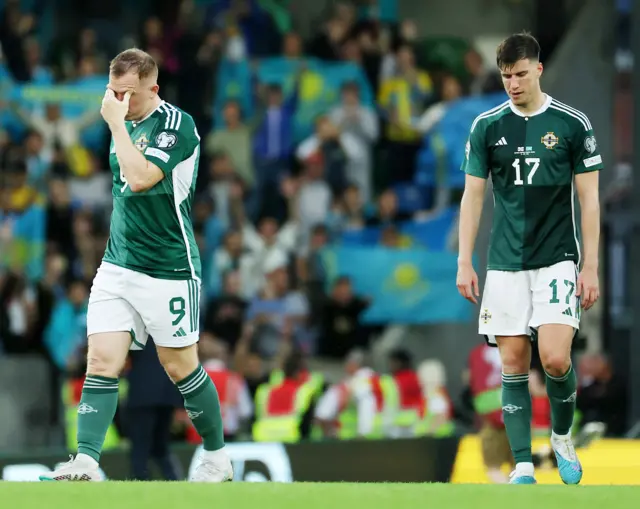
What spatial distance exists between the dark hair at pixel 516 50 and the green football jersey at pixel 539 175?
308mm

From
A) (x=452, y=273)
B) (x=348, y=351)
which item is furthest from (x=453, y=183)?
(x=348, y=351)

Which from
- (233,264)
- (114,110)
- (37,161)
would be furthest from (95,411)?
(37,161)

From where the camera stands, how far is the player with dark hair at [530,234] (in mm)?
8047

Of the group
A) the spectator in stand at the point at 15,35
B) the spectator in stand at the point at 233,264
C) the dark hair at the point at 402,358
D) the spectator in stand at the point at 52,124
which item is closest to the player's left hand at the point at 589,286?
the dark hair at the point at 402,358

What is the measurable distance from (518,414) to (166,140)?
2.33 m

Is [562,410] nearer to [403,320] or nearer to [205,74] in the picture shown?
[403,320]

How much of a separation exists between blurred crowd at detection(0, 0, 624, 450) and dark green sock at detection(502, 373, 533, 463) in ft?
24.3

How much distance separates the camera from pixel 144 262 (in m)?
7.87

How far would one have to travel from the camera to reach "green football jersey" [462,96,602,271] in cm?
810

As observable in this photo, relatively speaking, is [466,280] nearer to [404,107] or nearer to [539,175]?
[539,175]

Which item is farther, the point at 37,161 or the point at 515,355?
the point at 37,161

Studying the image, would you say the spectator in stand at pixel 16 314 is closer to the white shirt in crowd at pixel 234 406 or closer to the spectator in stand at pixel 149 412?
the white shirt in crowd at pixel 234 406

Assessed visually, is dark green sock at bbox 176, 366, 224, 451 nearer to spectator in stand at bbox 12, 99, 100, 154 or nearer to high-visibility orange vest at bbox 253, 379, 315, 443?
high-visibility orange vest at bbox 253, 379, 315, 443

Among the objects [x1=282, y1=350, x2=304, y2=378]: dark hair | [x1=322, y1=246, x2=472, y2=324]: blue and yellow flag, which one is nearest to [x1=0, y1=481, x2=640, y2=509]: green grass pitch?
[x1=282, y1=350, x2=304, y2=378]: dark hair
